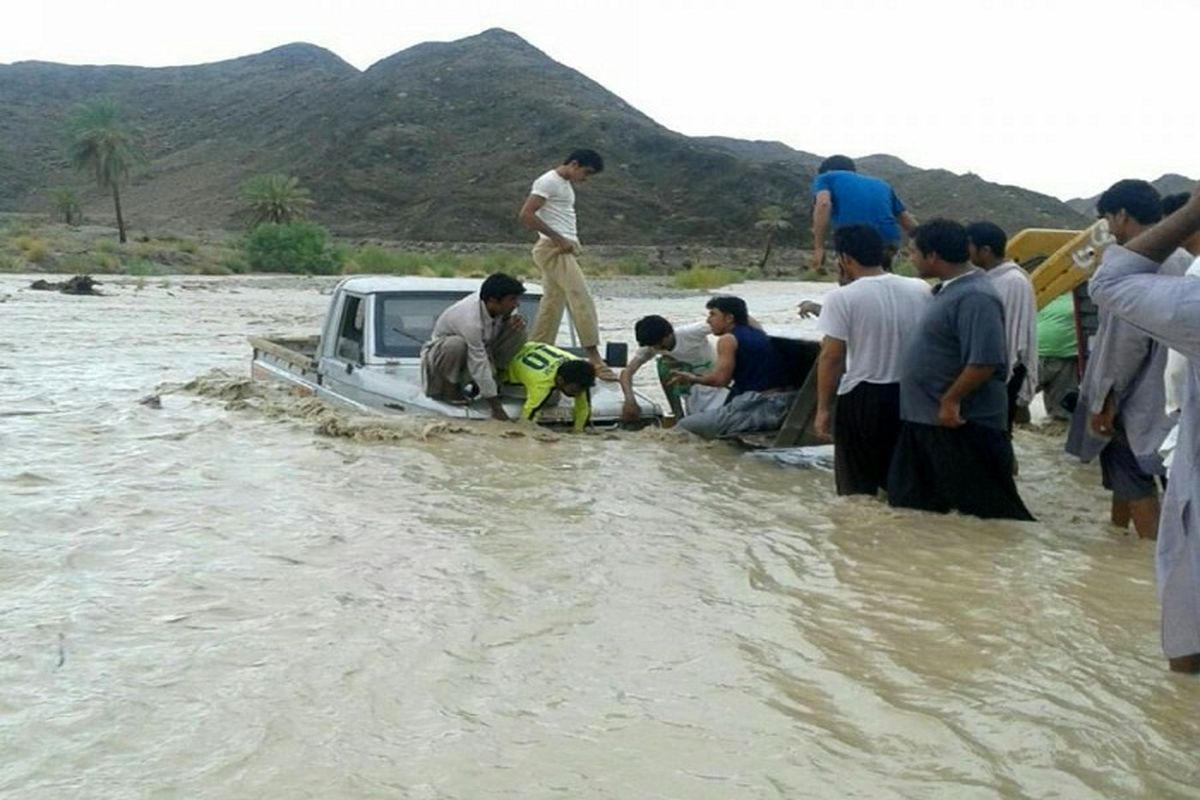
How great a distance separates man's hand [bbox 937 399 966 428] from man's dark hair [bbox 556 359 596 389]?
9.49 feet

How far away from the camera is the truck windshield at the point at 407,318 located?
9688 mm

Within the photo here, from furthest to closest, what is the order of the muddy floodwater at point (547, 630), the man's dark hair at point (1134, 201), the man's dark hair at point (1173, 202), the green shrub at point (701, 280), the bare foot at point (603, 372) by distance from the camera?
the green shrub at point (701, 280), the bare foot at point (603, 372), the man's dark hair at point (1173, 202), the man's dark hair at point (1134, 201), the muddy floodwater at point (547, 630)

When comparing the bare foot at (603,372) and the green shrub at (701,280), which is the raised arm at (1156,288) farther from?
the green shrub at (701,280)

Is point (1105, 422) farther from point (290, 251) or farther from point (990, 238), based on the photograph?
point (290, 251)

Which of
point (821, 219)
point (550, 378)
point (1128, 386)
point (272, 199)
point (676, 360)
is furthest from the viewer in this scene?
point (272, 199)

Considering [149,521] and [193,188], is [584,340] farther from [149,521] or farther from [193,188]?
[193,188]

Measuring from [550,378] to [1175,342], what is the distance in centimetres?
572

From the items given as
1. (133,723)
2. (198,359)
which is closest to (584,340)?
(133,723)

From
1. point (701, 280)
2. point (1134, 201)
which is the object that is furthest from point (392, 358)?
point (701, 280)

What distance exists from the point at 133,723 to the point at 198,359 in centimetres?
1248

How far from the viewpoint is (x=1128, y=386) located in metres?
5.69

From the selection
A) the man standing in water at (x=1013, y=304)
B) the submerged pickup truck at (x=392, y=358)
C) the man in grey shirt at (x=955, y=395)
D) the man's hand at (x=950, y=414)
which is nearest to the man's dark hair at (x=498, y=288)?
the submerged pickup truck at (x=392, y=358)

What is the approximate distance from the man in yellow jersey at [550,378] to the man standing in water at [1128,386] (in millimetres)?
3553

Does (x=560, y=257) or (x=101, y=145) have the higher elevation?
(x=101, y=145)
